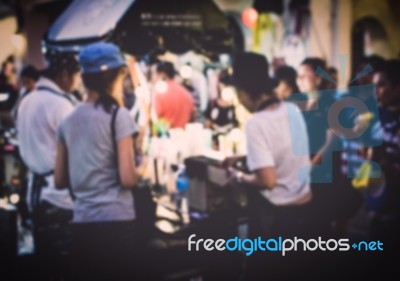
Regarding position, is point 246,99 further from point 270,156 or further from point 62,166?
point 62,166

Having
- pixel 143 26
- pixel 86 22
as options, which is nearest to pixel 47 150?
pixel 86 22

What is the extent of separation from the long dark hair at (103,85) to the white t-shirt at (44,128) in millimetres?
446

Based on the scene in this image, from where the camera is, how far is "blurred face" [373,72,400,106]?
3555mm

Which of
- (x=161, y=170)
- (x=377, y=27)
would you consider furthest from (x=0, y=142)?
(x=377, y=27)

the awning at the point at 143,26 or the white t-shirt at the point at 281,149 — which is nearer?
the white t-shirt at the point at 281,149

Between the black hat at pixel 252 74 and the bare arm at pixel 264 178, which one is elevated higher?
the black hat at pixel 252 74

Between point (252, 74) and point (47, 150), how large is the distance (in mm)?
1342

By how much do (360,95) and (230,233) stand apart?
4.81 feet

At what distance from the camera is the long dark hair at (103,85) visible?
2.36 meters

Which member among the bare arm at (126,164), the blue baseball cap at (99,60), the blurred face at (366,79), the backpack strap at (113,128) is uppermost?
the blue baseball cap at (99,60)

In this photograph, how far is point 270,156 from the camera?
2.61 metres

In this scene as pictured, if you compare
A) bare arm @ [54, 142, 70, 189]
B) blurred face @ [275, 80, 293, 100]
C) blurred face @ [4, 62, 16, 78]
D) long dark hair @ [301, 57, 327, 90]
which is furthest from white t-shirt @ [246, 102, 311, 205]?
blurred face @ [4, 62, 16, 78]

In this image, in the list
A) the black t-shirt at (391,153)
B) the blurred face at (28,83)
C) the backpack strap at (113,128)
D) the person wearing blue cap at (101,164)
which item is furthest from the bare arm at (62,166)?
the black t-shirt at (391,153)

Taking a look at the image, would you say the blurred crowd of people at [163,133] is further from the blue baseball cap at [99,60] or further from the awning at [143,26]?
the awning at [143,26]
